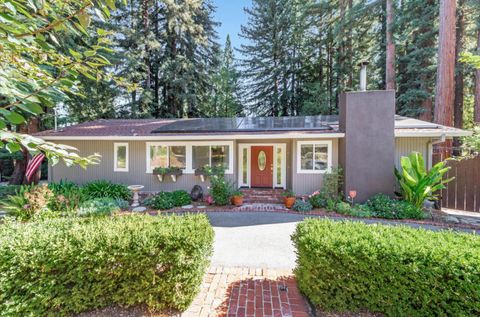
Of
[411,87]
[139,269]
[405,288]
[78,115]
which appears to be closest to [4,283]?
[139,269]

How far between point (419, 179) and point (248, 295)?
7148 millimetres

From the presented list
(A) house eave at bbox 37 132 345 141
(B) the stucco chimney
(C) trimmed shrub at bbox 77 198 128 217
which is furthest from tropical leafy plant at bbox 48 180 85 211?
(B) the stucco chimney

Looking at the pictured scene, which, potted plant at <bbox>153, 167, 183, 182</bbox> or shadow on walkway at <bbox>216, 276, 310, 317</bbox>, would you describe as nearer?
shadow on walkway at <bbox>216, 276, 310, 317</bbox>

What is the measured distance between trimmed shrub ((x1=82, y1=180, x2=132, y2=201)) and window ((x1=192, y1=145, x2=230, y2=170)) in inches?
115

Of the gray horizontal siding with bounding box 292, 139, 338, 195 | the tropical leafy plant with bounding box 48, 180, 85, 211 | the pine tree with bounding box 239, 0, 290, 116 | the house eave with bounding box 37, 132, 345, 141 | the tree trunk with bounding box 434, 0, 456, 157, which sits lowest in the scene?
the tropical leafy plant with bounding box 48, 180, 85, 211

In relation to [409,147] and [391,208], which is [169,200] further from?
[409,147]

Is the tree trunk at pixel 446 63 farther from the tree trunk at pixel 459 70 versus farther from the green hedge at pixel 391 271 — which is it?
the green hedge at pixel 391 271

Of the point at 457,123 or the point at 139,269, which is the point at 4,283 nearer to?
the point at 139,269

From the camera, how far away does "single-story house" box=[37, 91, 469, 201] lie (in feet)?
25.7

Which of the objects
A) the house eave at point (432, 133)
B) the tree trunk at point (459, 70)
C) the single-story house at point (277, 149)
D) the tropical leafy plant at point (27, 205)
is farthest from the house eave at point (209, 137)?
the tree trunk at point (459, 70)

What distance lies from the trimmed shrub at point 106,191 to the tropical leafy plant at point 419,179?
33.2ft

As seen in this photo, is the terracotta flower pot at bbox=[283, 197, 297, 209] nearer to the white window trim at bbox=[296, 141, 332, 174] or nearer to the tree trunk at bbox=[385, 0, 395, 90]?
the white window trim at bbox=[296, 141, 332, 174]

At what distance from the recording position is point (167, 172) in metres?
9.45

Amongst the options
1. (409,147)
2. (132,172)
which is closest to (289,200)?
(409,147)
